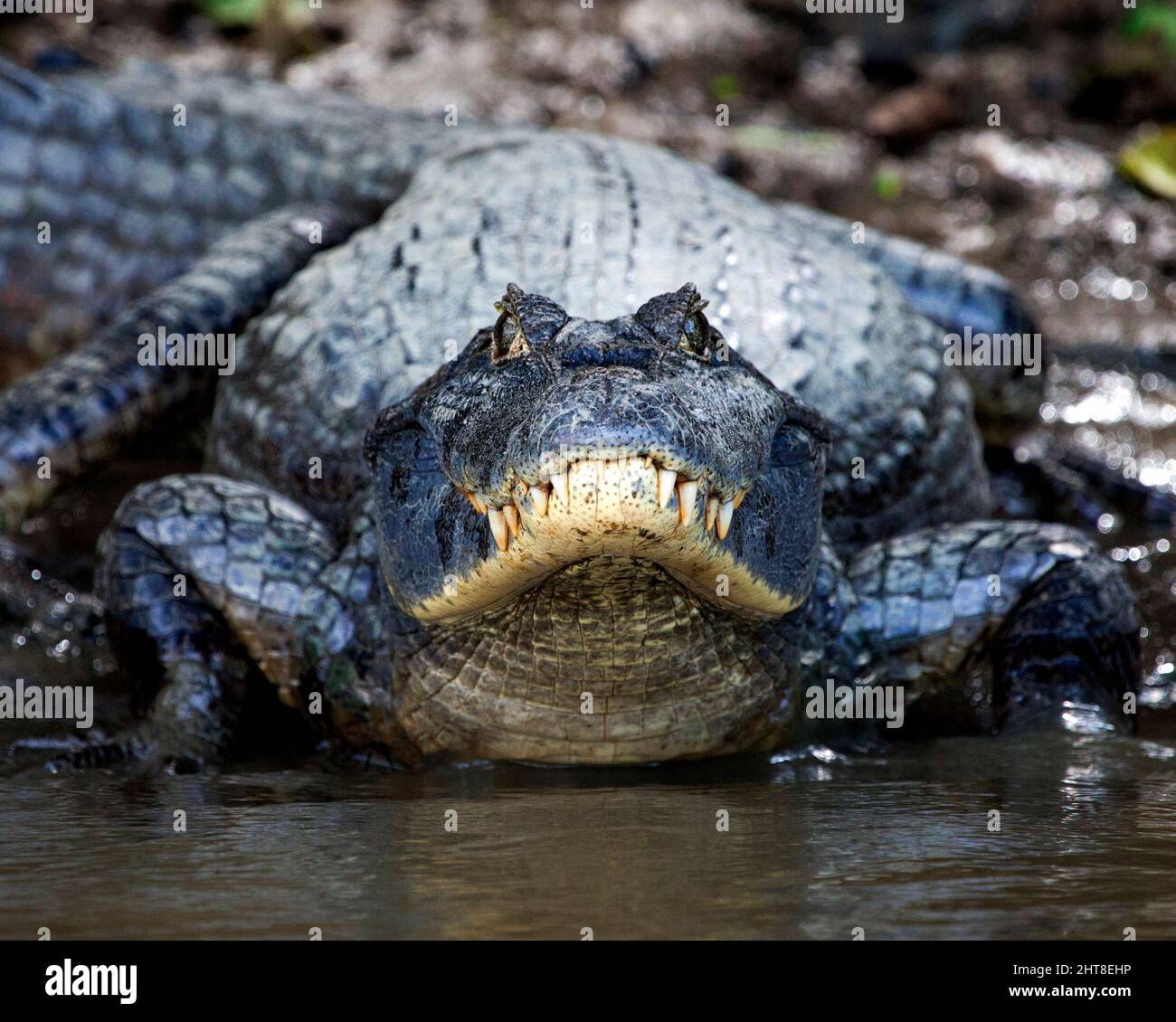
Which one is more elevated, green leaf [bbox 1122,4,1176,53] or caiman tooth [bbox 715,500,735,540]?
green leaf [bbox 1122,4,1176,53]

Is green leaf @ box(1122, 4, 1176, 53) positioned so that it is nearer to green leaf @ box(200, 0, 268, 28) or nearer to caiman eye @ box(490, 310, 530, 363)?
green leaf @ box(200, 0, 268, 28)

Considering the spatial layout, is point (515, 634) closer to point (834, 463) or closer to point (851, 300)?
point (834, 463)

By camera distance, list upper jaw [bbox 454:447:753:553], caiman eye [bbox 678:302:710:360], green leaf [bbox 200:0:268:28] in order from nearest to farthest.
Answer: upper jaw [bbox 454:447:753:553]
caiman eye [bbox 678:302:710:360]
green leaf [bbox 200:0:268:28]

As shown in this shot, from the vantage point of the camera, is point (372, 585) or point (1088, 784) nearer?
point (1088, 784)

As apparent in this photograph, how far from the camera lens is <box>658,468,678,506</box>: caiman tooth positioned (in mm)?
2473

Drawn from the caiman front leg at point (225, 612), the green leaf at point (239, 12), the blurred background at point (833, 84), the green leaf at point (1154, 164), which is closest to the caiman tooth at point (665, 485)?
the caiman front leg at point (225, 612)

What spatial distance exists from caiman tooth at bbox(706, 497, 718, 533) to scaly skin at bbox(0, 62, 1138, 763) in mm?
17

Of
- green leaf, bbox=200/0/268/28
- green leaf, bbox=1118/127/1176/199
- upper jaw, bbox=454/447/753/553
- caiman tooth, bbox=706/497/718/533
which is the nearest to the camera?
upper jaw, bbox=454/447/753/553

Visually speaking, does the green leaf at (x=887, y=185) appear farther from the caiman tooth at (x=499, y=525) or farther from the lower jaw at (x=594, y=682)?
the caiman tooth at (x=499, y=525)

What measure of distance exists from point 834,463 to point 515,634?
1.24 metres

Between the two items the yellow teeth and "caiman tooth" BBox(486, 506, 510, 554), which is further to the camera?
"caiman tooth" BBox(486, 506, 510, 554)

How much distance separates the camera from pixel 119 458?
16.4 ft

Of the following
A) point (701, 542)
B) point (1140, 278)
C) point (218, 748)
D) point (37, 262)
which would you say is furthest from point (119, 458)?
point (1140, 278)

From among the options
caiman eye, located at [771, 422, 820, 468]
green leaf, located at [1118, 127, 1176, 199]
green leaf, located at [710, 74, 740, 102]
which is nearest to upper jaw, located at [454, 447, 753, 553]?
caiman eye, located at [771, 422, 820, 468]
